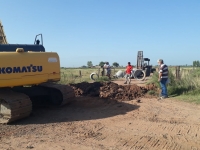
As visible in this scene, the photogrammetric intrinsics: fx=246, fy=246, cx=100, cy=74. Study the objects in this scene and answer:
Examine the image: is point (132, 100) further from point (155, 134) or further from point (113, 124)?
point (155, 134)

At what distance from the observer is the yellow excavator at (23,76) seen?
A: 664cm

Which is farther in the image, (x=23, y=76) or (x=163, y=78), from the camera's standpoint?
(x=163, y=78)

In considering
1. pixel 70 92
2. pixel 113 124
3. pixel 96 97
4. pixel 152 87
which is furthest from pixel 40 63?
pixel 152 87

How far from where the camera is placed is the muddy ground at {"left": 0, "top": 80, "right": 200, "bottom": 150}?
Result: 500cm

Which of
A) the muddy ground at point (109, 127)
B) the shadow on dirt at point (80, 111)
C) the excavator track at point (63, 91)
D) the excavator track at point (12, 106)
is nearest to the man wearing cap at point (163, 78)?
the muddy ground at point (109, 127)

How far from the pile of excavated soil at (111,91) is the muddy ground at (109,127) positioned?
76cm

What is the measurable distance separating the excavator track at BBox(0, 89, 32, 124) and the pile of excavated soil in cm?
406

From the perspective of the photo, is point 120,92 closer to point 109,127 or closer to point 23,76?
point 109,127

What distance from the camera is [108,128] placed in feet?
20.1

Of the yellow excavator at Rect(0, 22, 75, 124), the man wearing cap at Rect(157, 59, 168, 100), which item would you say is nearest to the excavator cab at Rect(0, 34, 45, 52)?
the yellow excavator at Rect(0, 22, 75, 124)

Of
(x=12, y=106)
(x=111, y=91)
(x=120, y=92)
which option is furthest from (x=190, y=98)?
(x=12, y=106)

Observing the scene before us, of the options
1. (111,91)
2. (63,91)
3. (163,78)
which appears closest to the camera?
(63,91)

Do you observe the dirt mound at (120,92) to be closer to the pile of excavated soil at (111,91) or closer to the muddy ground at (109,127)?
the pile of excavated soil at (111,91)

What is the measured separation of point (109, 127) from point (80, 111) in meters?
2.11
